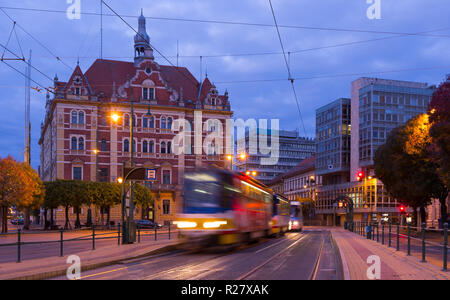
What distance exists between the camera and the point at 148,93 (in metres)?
71.1

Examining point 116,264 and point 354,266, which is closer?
point 354,266

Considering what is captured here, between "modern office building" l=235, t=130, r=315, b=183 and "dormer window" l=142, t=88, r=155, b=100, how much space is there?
75.3 metres

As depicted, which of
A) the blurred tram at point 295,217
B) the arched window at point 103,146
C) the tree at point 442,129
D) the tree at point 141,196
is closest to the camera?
the tree at point 442,129

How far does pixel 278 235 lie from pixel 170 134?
3760 cm

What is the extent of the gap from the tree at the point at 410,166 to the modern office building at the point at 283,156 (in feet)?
323

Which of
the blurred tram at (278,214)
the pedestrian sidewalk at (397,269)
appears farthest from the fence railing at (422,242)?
the blurred tram at (278,214)

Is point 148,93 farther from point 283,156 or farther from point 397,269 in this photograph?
point 283,156

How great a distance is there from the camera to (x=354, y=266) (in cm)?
1405

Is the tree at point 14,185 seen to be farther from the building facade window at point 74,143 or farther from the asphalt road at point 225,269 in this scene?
the asphalt road at point 225,269

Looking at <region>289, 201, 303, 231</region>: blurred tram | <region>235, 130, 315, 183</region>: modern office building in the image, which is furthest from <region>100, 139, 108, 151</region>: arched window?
<region>235, 130, 315, 183</region>: modern office building

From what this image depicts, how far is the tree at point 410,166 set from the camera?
38375 mm

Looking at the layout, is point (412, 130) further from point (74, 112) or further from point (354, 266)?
point (74, 112)
